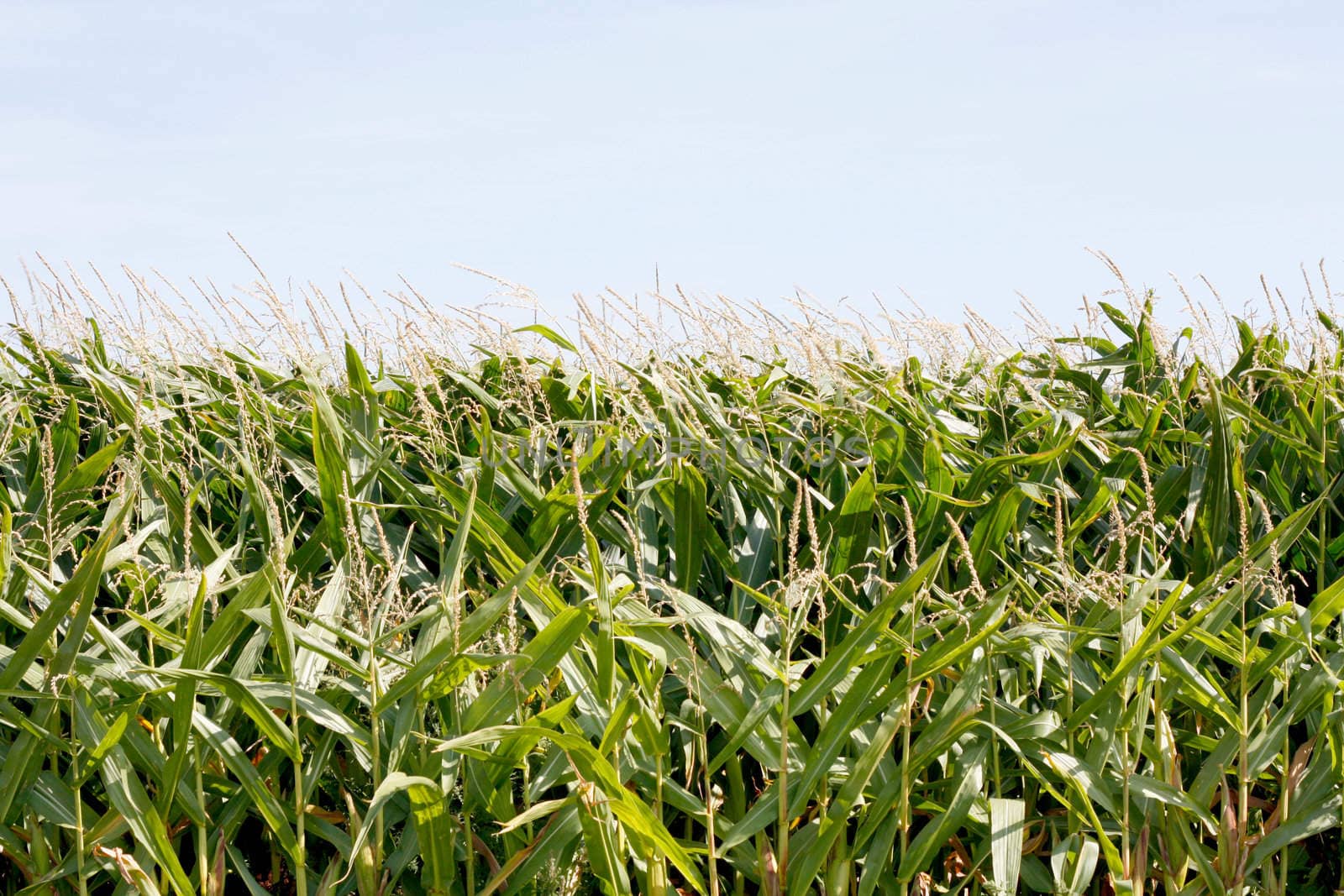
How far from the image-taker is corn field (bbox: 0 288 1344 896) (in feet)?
6.37

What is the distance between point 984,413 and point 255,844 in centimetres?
210

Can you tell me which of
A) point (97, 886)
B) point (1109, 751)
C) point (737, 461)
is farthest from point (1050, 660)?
point (97, 886)

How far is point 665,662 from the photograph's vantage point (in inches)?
78.1

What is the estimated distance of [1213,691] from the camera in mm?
2148

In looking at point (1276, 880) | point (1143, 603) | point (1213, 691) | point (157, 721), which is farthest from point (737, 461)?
point (1276, 880)

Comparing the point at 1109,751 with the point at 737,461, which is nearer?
the point at 1109,751

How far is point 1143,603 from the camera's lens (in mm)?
2119

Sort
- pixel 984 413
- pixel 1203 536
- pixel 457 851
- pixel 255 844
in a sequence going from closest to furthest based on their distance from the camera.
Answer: pixel 457 851 < pixel 255 844 < pixel 1203 536 < pixel 984 413

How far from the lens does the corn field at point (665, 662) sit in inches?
76.4

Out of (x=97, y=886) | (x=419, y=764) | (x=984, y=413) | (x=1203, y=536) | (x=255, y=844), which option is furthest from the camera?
(x=984, y=413)

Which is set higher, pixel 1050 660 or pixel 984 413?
pixel 984 413

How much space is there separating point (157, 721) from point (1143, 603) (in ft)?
5.63

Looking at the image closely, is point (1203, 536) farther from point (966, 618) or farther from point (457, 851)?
point (457, 851)

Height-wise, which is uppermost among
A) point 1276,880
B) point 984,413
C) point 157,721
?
point 984,413
